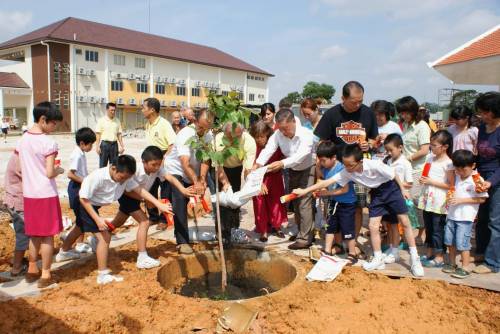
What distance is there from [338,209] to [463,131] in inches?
73.6

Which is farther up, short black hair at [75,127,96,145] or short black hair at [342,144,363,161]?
short black hair at [75,127,96,145]

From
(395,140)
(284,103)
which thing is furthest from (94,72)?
(395,140)

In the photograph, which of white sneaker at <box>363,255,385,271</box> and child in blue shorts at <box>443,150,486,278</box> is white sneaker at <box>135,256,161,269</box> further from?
child in blue shorts at <box>443,150,486,278</box>

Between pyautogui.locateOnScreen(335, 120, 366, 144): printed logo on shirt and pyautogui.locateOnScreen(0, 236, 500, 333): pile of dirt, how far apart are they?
1569mm

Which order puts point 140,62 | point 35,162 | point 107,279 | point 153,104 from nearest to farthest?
point 35,162 → point 107,279 → point 153,104 → point 140,62

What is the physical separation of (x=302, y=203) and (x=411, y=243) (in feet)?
4.48

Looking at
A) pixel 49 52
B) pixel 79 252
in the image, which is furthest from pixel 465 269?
pixel 49 52

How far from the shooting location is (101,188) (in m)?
4.05

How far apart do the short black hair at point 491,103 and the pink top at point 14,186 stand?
475 centimetres

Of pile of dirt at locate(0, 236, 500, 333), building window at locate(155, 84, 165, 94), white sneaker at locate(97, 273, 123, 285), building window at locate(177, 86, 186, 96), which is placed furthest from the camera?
building window at locate(177, 86, 186, 96)

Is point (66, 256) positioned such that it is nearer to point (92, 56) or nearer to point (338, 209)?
point (338, 209)

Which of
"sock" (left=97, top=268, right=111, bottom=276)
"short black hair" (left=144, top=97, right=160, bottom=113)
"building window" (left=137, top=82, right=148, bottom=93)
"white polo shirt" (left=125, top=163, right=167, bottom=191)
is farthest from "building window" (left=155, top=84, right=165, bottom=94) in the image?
"sock" (left=97, top=268, right=111, bottom=276)

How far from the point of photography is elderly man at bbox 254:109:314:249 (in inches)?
191

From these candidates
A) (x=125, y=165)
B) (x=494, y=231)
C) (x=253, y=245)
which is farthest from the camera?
(x=253, y=245)
